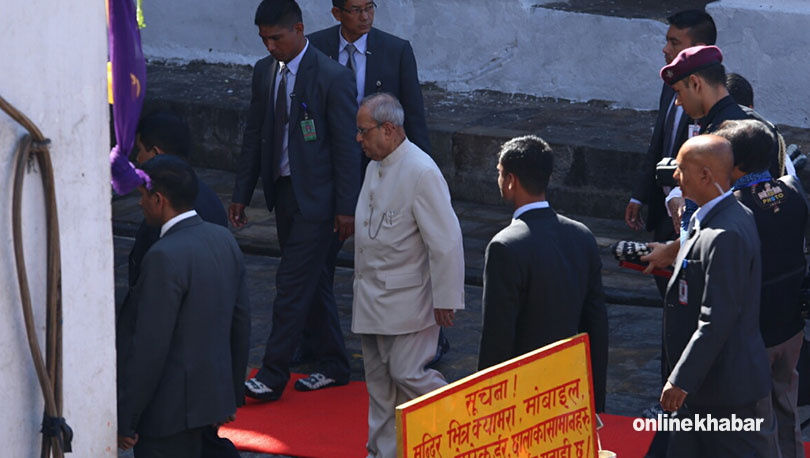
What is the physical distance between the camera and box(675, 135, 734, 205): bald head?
460 cm

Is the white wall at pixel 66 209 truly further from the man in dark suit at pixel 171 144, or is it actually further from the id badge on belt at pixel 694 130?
the id badge on belt at pixel 694 130

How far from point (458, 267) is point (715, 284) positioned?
1243 mm

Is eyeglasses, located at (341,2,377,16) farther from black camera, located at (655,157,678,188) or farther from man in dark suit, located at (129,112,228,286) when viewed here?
black camera, located at (655,157,678,188)

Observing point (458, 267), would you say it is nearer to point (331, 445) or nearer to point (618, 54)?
point (331, 445)

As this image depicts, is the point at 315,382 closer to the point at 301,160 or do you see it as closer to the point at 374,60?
the point at 301,160

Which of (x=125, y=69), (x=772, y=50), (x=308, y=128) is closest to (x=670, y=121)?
(x=308, y=128)

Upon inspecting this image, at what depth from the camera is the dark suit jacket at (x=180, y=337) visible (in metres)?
4.50

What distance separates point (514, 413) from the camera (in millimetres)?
4316

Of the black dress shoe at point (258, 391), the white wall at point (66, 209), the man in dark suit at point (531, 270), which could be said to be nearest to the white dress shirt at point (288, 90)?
the black dress shoe at point (258, 391)

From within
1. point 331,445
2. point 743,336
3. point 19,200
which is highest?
point 19,200

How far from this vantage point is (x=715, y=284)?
445 centimetres

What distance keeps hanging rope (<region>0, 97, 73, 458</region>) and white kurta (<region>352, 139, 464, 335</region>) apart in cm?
196

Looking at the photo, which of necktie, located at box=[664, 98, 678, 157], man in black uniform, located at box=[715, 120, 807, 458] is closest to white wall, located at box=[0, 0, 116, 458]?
man in black uniform, located at box=[715, 120, 807, 458]

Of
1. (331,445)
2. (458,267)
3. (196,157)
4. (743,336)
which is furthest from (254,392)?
(196,157)
